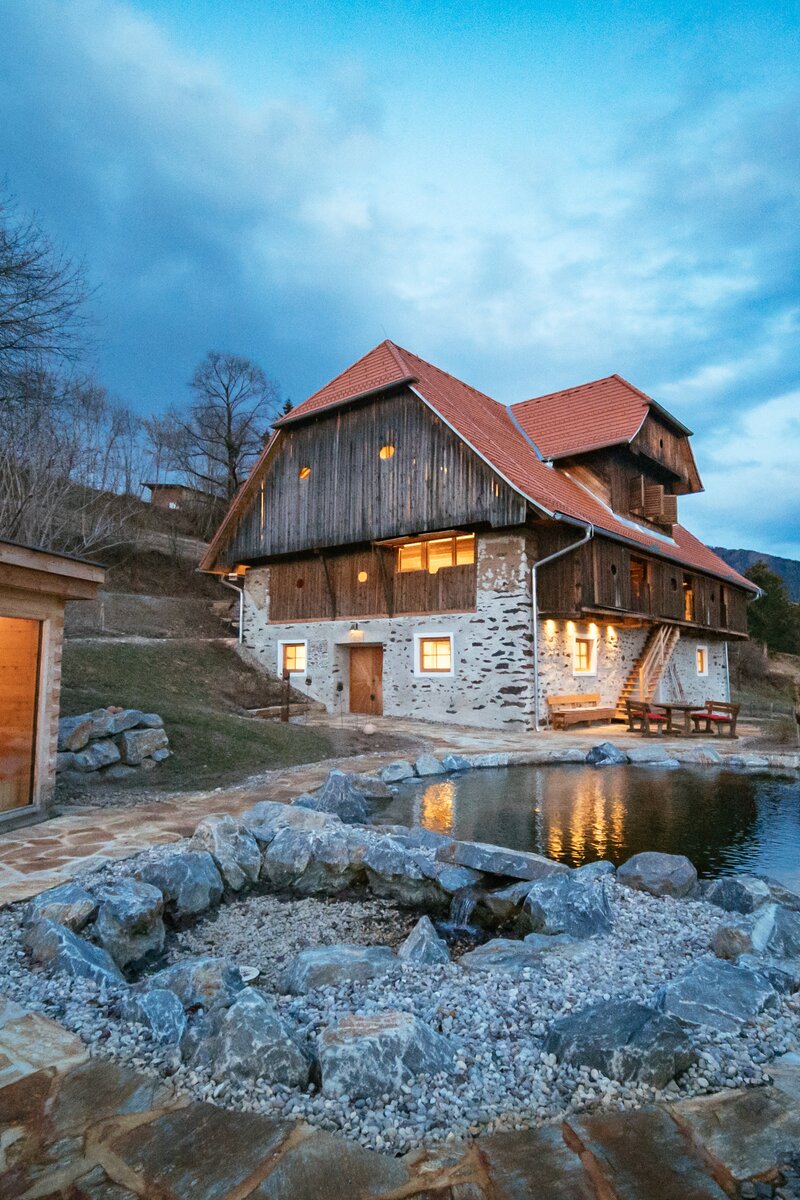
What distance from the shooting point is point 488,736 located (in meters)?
13.8

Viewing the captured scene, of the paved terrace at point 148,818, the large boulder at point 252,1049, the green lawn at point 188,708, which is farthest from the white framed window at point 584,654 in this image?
the large boulder at point 252,1049

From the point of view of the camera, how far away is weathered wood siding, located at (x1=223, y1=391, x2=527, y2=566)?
15234mm

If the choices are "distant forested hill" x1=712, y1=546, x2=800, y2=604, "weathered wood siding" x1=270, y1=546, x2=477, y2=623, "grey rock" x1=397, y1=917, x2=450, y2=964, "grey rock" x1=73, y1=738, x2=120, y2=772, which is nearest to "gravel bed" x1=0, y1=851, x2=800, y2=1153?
"grey rock" x1=397, y1=917, x2=450, y2=964

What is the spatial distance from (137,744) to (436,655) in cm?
915

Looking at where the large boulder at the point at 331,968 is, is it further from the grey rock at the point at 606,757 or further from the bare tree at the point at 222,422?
the bare tree at the point at 222,422

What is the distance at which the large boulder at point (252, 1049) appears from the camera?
2.30m

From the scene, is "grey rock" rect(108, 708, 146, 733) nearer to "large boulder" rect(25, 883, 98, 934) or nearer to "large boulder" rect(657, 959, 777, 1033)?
"large boulder" rect(25, 883, 98, 934)

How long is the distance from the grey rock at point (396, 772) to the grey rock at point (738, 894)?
478 cm

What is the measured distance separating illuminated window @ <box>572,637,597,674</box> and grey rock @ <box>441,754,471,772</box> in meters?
6.95

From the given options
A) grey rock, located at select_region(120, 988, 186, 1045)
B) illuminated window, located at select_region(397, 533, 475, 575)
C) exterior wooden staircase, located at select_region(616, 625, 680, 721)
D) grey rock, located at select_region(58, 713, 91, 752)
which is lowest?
grey rock, located at select_region(120, 988, 186, 1045)

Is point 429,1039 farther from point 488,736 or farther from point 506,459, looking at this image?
point 506,459

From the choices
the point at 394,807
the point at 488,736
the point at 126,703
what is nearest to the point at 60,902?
the point at 394,807

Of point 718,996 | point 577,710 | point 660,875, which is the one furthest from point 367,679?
point 718,996

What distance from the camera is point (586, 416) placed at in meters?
19.7
